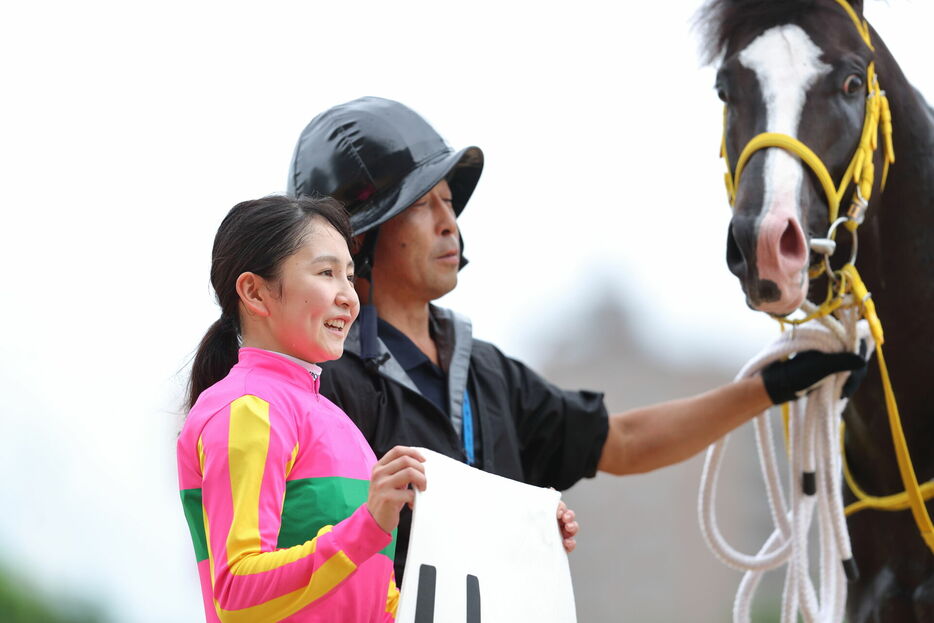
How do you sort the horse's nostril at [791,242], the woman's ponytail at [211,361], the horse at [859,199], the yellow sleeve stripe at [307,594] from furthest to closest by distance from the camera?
1. the horse at [859,199]
2. the horse's nostril at [791,242]
3. the woman's ponytail at [211,361]
4. the yellow sleeve stripe at [307,594]

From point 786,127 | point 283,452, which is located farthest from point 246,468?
point 786,127

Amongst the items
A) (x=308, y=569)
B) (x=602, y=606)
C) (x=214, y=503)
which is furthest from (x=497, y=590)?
(x=602, y=606)

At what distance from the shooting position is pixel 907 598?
265 centimetres

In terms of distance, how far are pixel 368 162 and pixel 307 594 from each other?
4.57ft

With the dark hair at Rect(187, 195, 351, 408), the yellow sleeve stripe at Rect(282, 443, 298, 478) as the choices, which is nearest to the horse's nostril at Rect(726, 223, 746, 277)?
the dark hair at Rect(187, 195, 351, 408)

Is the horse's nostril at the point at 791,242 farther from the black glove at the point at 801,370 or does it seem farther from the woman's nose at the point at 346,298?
the woman's nose at the point at 346,298

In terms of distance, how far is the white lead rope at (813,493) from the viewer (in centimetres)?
270

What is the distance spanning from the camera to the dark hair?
1.87 metres

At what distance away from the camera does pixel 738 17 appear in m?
2.83

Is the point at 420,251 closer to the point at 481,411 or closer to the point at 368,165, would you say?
the point at 368,165

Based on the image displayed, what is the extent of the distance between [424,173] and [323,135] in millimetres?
280

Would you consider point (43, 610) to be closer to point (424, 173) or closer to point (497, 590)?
point (424, 173)

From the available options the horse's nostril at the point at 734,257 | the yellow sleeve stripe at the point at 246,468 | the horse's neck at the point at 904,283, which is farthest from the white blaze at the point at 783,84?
the yellow sleeve stripe at the point at 246,468

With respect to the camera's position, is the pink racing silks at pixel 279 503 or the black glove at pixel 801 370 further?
the black glove at pixel 801 370
